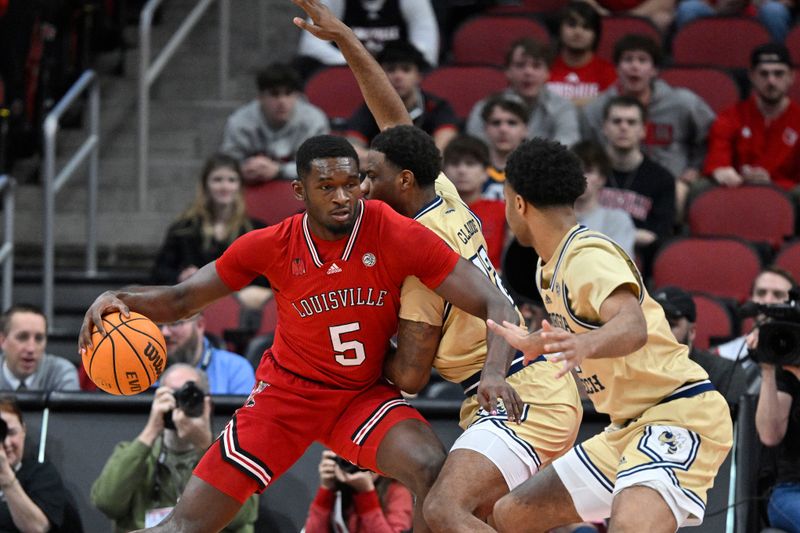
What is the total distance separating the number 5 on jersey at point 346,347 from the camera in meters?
5.63

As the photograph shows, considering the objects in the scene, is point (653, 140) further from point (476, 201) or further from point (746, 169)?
point (476, 201)

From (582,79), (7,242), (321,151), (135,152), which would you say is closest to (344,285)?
(321,151)

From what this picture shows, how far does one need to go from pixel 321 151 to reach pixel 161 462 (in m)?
2.44

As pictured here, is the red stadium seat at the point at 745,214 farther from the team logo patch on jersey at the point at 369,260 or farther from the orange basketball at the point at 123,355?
the orange basketball at the point at 123,355

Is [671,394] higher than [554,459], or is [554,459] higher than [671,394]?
[671,394]

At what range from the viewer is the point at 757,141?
32.8 ft

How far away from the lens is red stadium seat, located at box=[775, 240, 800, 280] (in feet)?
28.7

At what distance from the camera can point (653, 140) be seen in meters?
10.3

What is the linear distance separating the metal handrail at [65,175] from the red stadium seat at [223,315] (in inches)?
44.7

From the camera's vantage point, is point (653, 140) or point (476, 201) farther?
point (653, 140)

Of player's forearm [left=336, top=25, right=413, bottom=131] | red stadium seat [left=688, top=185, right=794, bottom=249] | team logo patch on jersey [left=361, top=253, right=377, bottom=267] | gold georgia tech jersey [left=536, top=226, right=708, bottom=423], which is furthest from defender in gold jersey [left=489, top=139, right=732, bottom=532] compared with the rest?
red stadium seat [left=688, top=185, right=794, bottom=249]

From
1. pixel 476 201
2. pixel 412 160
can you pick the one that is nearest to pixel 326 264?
pixel 412 160

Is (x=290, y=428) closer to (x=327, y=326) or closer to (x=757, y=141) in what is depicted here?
(x=327, y=326)

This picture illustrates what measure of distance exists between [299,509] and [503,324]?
276 cm
